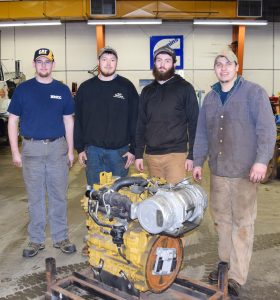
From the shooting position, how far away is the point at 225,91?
3207 mm

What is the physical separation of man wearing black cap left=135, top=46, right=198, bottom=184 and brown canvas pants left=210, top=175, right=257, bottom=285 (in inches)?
19.2

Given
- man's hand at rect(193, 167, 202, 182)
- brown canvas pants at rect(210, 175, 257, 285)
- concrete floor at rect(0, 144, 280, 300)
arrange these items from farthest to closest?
man's hand at rect(193, 167, 202, 182)
concrete floor at rect(0, 144, 280, 300)
brown canvas pants at rect(210, 175, 257, 285)

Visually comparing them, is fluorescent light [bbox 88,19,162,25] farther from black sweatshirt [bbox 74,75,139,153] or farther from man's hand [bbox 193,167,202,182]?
man's hand [bbox 193,167,202,182]

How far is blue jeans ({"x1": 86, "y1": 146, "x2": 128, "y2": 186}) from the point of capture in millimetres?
3873

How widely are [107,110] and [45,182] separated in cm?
92

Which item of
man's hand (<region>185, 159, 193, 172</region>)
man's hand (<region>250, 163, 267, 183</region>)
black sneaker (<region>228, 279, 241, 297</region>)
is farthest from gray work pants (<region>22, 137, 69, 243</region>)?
man's hand (<region>250, 163, 267, 183</region>)

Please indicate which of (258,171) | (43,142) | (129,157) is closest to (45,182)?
(43,142)

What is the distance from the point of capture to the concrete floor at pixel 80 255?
11.0 feet

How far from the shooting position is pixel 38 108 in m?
3.79

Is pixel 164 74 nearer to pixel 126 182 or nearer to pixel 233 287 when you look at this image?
pixel 126 182

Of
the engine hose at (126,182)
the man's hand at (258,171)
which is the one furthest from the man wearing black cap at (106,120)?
the man's hand at (258,171)

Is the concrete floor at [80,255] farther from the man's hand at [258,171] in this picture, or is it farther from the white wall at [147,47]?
the white wall at [147,47]

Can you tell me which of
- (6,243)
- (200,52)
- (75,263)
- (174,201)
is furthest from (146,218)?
(200,52)

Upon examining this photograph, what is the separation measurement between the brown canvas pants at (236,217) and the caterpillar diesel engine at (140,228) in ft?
1.57
